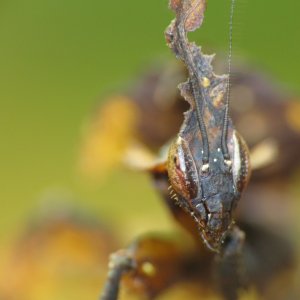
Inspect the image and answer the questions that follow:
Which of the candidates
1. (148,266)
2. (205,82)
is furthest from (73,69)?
(205,82)

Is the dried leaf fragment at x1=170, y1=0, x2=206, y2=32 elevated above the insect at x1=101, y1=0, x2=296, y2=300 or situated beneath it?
elevated above

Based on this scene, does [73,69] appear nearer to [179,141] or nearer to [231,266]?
[231,266]

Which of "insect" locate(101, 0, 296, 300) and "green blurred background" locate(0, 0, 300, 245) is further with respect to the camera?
"green blurred background" locate(0, 0, 300, 245)

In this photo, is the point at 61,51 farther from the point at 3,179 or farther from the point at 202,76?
the point at 202,76

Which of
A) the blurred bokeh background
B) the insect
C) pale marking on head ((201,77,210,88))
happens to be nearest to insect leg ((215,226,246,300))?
the insect

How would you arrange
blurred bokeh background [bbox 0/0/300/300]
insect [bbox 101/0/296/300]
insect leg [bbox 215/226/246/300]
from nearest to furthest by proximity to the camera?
insect [bbox 101/0/296/300] < insect leg [bbox 215/226/246/300] < blurred bokeh background [bbox 0/0/300/300]

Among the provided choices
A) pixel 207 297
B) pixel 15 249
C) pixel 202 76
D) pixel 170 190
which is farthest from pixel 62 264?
pixel 202 76

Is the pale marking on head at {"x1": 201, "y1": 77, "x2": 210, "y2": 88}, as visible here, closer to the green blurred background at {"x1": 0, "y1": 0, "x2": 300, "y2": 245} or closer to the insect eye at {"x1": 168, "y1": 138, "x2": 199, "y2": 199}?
the insect eye at {"x1": 168, "y1": 138, "x2": 199, "y2": 199}
